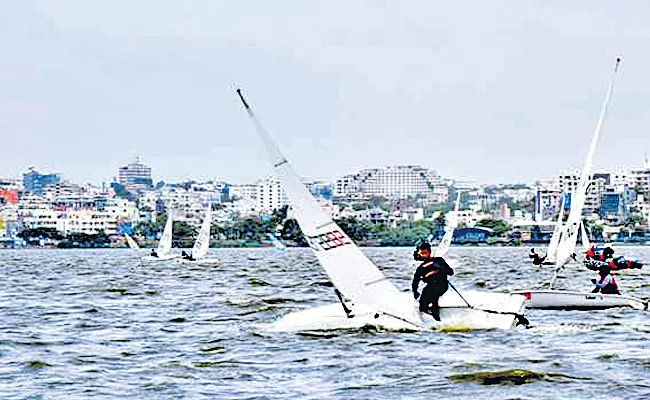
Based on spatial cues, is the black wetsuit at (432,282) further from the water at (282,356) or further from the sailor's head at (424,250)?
the water at (282,356)

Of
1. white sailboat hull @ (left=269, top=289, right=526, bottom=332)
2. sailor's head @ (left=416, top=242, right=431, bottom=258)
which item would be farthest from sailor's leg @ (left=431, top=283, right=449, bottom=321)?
sailor's head @ (left=416, top=242, right=431, bottom=258)

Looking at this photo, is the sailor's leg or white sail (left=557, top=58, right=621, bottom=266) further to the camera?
white sail (left=557, top=58, right=621, bottom=266)

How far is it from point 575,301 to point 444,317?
6.80m

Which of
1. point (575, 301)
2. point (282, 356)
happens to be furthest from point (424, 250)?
point (575, 301)

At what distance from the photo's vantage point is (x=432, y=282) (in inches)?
1004

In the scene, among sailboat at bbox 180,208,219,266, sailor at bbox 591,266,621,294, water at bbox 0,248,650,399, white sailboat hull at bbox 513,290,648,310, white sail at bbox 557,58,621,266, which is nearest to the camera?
water at bbox 0,248,650,399

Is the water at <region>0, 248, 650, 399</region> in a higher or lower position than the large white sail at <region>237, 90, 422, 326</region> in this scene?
lower

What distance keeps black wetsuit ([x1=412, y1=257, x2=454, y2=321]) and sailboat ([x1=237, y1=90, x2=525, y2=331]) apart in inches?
6.7

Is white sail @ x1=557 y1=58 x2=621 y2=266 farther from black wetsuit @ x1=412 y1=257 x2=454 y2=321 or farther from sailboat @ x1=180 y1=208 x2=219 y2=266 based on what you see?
sailboat @ x1=180 y1=208 x2=219 y2=266

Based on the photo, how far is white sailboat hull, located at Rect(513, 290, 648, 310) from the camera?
3189 cm

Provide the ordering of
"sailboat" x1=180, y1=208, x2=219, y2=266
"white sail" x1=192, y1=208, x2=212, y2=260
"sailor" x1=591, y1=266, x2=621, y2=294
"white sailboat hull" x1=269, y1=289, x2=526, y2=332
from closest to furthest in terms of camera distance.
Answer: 1. "white sailboat hull" x1=269, y1=289, x2=526, y2=332
2. "sailor" x1=591, y1=266, x2=621, y2=294
3. "sailboat" x1=180, y1=208, x2=219, y2=266
4. "white sail" x1=192, y1=208, x2=212, y2=260

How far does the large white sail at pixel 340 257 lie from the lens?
25.2m

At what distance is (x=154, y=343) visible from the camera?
26000 mm

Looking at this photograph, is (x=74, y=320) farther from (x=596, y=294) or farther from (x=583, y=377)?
(x=583, y=377)
